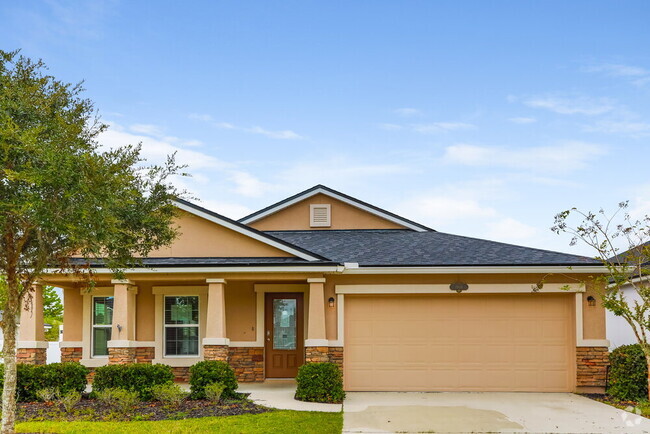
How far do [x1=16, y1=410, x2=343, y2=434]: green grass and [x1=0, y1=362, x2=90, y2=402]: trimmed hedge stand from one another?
2.82 m

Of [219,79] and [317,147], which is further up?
[219,79]

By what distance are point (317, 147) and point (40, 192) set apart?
1329 centimetres

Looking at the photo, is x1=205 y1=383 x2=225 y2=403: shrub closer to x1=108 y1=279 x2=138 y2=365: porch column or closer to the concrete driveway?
the concrete driveway

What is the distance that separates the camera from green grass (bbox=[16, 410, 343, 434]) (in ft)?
31.9

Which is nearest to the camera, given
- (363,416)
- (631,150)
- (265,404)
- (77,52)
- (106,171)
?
(106,171)

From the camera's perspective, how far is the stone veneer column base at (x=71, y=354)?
640 inches

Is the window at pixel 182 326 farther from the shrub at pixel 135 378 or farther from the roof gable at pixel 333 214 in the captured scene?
the roof gable at pixel 333 214

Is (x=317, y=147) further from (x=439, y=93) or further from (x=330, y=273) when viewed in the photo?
(x=330, y=273)

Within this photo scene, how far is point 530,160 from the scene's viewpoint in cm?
1858

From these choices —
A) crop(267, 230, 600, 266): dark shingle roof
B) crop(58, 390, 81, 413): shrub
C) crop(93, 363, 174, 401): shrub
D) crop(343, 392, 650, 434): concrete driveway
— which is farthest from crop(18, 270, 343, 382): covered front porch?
crop(58, 390, 81, 413): shrub

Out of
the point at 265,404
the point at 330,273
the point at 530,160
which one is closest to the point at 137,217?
the point at 265,404

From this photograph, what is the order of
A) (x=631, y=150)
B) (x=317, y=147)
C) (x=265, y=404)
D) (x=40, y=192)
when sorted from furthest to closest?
1. (x=317, y=147)
2. (x=631, y=150)
3. (x=265, y=404)
4. (x=40, y=192)

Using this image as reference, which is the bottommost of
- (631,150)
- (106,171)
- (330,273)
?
(330,273)

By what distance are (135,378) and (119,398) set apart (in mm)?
1191
